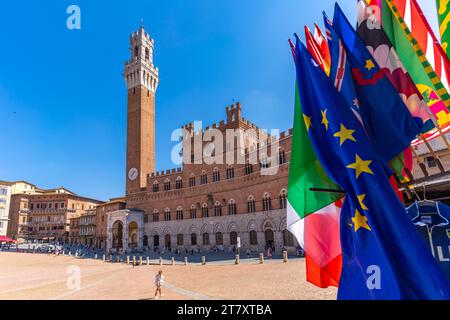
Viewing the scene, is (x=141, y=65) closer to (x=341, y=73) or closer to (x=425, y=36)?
(x=425, y=36)

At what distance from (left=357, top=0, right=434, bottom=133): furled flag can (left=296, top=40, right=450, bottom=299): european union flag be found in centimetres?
119

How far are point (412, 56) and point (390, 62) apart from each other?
0.59 metres

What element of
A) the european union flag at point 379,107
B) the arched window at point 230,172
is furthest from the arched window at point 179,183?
the european union flag at point 379,107

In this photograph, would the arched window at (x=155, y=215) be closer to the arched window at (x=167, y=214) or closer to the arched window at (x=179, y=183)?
the arched window at (x=167, y=214)

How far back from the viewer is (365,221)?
12.0 feet

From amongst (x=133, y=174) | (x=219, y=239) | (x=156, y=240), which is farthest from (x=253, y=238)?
(x=133, y=174)

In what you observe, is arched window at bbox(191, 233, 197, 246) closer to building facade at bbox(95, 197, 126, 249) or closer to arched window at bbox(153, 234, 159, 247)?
arched window at bbox(153, 234, 159, 247)

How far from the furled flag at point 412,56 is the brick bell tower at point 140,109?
45072 millimetres

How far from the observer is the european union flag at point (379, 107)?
14.3 ft

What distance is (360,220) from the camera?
12.1 feet

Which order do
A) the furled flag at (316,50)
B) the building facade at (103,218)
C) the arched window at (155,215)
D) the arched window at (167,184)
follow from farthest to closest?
the building facade at (103,218) → the arched window at (155,215) → the arched window at (167,184) → the furled flag at (316,50)
